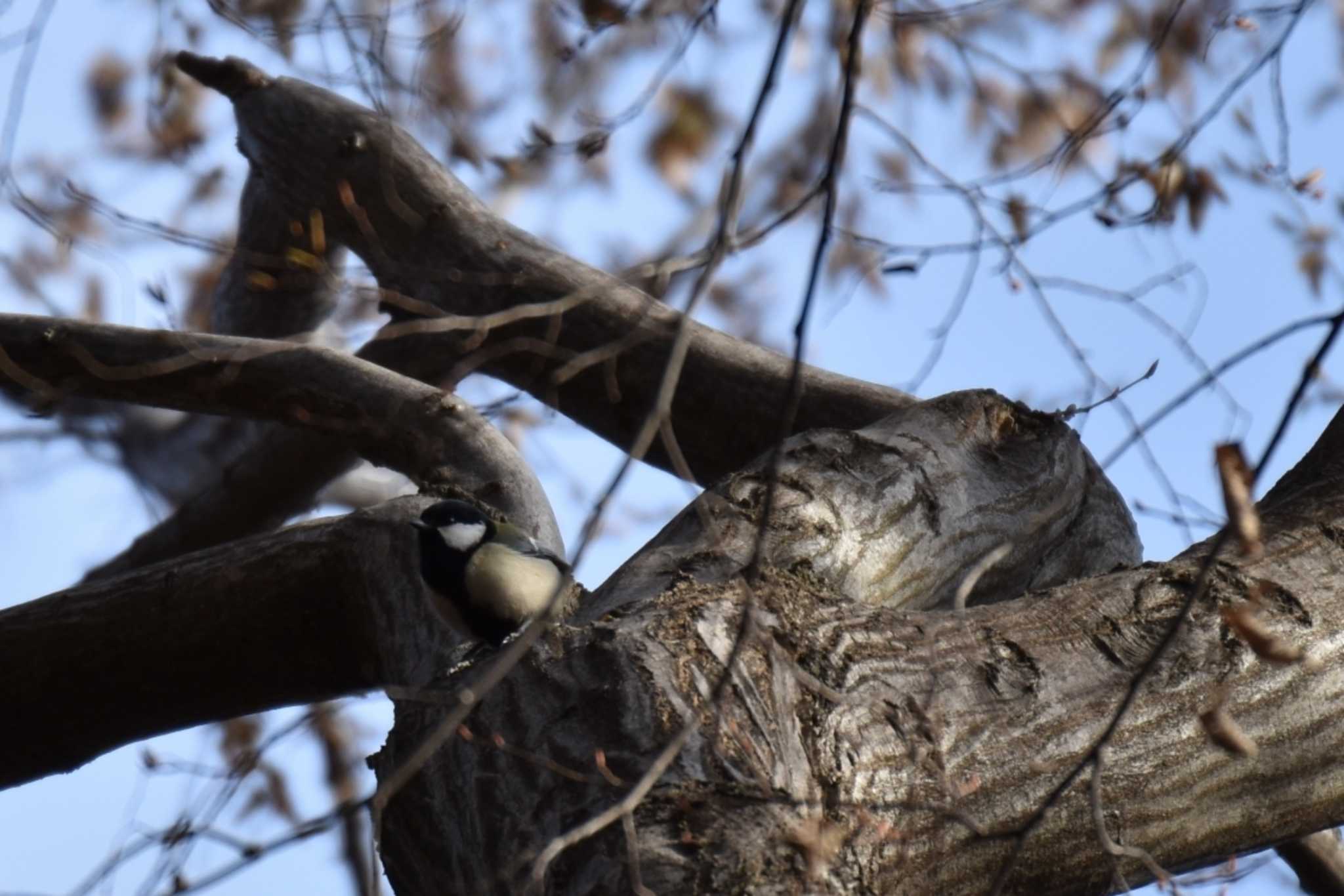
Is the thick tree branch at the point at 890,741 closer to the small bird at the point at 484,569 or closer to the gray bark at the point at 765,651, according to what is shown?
the gray bark at the point at 765,651

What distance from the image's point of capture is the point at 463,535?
11.2ft

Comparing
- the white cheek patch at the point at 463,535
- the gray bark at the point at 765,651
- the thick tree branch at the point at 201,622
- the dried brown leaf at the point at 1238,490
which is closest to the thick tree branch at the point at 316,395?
the gray bark at the point at 765,651

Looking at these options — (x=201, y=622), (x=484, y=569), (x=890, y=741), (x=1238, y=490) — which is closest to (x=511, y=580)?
(x=484, y=569)

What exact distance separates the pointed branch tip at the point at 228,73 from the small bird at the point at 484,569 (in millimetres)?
1922

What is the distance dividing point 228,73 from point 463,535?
2053 millimetres

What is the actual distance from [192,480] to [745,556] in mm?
4863

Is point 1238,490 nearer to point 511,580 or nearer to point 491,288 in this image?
point 511,580

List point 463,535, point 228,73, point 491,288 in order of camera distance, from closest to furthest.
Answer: point 463,535 → point 491,288 → point 228,73

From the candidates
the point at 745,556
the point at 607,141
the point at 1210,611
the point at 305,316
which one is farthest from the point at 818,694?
the point at 305,316

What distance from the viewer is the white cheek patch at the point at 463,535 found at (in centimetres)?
335

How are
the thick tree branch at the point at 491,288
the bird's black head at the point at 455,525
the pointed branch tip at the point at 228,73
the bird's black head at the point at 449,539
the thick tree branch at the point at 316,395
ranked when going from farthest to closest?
the pointed branch tip at the point at 228,73 → the thick tree branch at the point at 491,288 → the thick tree branch at the point at 316,395 → the bird's black head at the point at 455,525 → the bird's black head at the point at 449,539

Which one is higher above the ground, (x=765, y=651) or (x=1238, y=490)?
(x=765, y=651)

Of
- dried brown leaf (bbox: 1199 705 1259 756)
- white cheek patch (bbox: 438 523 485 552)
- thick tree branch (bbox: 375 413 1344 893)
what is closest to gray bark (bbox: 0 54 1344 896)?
thick tree branch (bbox: 375 413 1344 893)

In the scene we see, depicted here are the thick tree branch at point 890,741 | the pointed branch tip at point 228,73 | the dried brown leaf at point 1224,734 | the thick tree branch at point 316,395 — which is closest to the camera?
the dried brown leaf at point 1224,734
